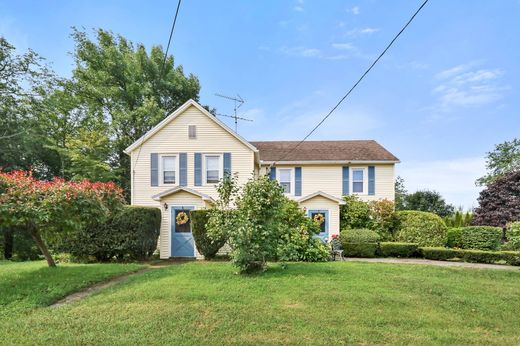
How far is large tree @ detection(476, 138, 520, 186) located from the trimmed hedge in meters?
17.8

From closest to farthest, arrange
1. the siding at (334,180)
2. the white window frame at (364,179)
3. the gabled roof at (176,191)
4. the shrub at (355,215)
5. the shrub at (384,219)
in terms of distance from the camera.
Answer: the gabled roof at (176,191) < the shrub at (384,219) < the shrub at (355,215) < the siding at (334,180) < the white window frame at (364,179)

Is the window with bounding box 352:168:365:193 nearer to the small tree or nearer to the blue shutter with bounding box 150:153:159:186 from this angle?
the small tree

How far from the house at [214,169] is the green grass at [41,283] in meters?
4.53

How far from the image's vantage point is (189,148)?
15.5m

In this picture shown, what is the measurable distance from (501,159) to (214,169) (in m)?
27.4

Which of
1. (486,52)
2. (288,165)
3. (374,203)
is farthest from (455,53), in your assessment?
(288,165)

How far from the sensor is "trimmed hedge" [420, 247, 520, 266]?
1263 cm

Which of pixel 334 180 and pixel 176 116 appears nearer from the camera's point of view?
pixel 176 116

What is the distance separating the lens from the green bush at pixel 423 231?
14742 mm

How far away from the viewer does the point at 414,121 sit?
1352 cm

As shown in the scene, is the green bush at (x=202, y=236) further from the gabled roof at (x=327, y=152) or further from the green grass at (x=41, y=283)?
the gabled roof at (x=327, y=152)

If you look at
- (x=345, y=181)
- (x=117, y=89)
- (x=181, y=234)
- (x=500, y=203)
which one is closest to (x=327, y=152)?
(x=345, y=181)

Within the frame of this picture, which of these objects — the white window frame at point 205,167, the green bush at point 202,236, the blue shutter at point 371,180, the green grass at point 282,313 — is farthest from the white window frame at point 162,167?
the blue shutter at point 371,180

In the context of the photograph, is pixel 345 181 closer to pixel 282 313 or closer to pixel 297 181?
pixel 297 181
